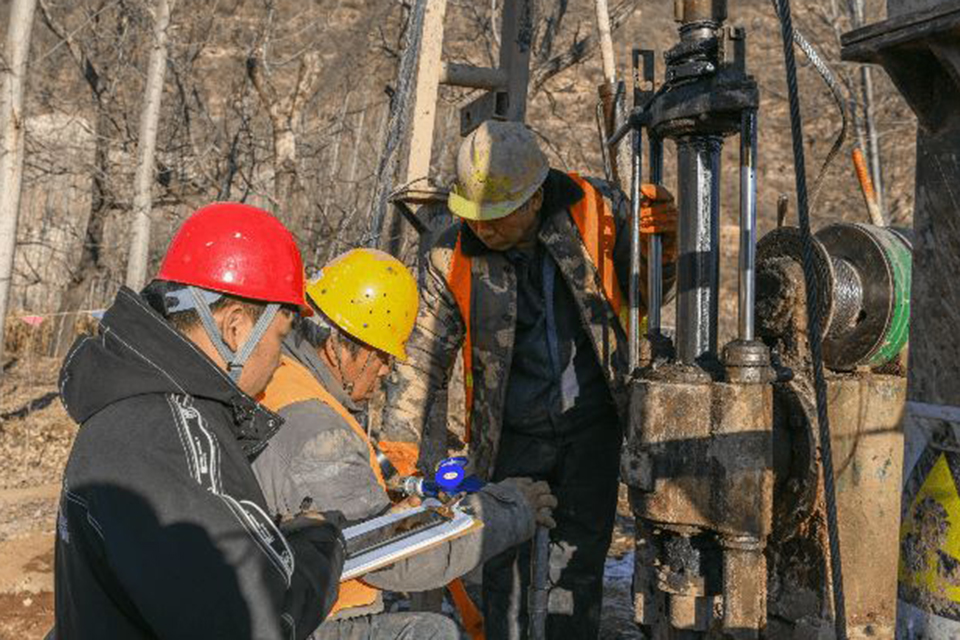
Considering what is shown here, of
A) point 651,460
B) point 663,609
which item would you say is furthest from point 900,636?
point 663,609

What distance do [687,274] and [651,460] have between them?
2.00 ft

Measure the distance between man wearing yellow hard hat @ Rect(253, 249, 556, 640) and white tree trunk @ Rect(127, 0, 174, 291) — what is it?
31.4ft

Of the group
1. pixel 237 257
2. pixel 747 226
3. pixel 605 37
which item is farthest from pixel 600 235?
pixel 605 37

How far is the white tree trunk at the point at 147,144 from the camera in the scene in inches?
492

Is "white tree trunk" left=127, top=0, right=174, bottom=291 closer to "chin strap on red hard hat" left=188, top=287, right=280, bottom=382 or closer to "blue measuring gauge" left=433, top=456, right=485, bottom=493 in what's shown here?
"blue measuring gauge" left=433, top=456, right=485, bottom=493

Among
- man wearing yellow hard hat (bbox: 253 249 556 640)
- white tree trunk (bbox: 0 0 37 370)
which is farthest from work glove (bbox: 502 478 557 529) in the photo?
white tree trunk (bbox: 0 0 37 370)

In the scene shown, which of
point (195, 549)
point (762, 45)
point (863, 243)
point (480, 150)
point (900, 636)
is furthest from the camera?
point (762, 45)

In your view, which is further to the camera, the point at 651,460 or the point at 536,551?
the point at 536,551

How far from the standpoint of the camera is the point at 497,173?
13.3 ft

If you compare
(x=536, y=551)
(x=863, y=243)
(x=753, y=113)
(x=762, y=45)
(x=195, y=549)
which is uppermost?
(x=762, y=45)

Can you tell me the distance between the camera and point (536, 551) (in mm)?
4195

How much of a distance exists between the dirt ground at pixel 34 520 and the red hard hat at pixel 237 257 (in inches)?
142

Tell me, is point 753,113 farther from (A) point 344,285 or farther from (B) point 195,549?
(B) point 195,549

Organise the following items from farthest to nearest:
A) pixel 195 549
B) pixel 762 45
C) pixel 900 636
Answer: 1. pixel 762 45
2. pixel 900 636
3. pixel 195 549
